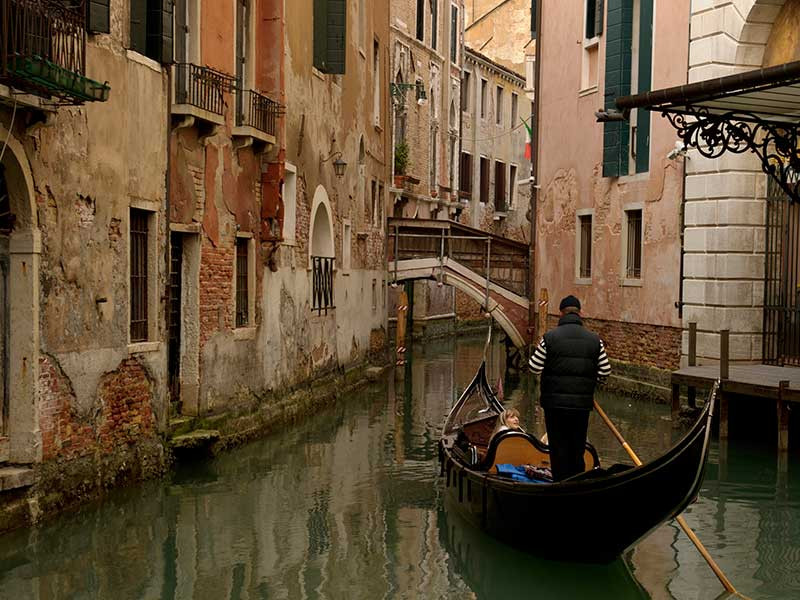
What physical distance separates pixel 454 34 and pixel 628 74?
15.4 metres

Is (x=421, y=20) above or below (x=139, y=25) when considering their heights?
above

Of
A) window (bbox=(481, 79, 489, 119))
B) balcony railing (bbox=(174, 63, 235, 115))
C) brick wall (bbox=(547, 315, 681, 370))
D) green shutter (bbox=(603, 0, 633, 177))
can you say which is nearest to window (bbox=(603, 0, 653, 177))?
green shutter (bbox=(603, 0, 633, 177))

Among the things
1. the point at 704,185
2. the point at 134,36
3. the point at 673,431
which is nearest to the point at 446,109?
the point at 704,185

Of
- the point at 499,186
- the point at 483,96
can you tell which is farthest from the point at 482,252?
the point at 499,186

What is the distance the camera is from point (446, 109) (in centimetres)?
3225

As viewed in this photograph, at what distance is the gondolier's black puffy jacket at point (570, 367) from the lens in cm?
830

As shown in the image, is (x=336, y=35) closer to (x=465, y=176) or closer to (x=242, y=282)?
(x=242, y=282)

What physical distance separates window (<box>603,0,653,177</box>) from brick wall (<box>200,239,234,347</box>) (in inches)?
281

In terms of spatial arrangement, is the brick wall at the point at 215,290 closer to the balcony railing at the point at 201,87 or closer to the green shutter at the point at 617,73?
the balcony railing at the point at 201,87

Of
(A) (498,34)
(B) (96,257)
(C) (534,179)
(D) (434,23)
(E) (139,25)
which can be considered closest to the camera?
(B) (96,257)

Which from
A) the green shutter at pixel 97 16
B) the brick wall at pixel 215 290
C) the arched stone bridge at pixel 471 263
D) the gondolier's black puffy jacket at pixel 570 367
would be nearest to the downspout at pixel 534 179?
the arched stone bridge at pixel 471 263

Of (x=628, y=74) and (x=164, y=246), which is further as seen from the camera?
(x=628, y=74)

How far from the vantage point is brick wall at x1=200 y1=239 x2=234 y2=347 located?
1209cm

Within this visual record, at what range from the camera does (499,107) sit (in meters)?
38.1
